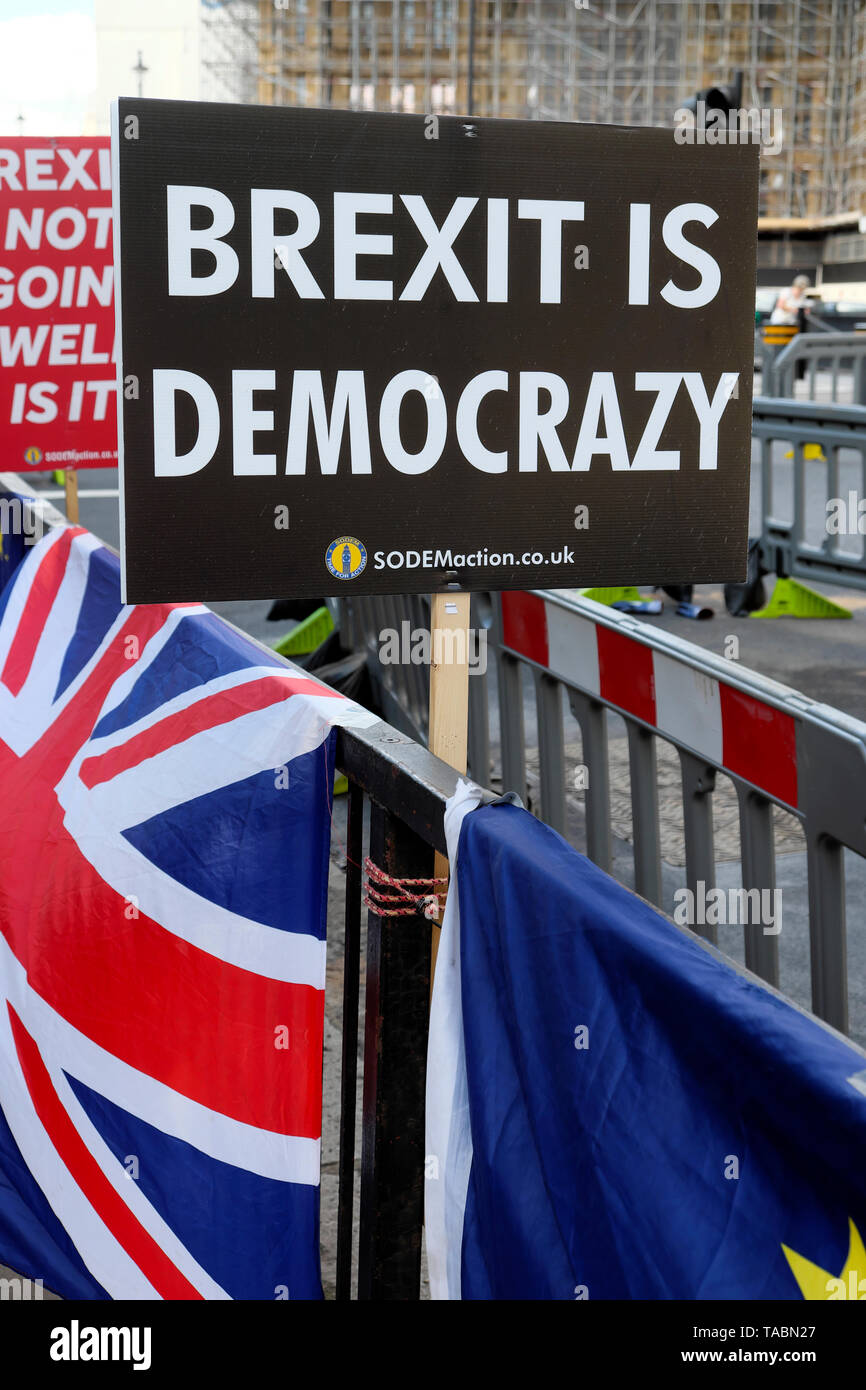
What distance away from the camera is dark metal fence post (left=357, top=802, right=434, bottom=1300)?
7.54 ft

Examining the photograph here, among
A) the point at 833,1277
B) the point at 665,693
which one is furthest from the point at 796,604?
the point at 833,1277

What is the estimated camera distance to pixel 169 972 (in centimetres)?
264

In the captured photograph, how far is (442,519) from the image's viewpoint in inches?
86.3

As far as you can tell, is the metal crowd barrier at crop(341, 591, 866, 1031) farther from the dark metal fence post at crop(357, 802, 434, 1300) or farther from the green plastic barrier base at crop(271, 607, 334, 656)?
the green plastic barrier base at crop(271, 607, 334, 656)

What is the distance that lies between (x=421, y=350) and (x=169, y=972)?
1181 millimetres

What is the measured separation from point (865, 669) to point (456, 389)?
244 inches

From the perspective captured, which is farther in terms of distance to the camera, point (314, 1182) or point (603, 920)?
point (314, 1182)

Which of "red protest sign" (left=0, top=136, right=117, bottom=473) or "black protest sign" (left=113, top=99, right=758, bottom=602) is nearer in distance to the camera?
"black protest sign" (left=113, top=99, right=758, bottom=602)

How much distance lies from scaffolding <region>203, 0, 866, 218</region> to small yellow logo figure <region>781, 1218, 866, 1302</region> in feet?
221

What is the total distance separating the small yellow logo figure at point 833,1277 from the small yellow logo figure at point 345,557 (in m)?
1.11

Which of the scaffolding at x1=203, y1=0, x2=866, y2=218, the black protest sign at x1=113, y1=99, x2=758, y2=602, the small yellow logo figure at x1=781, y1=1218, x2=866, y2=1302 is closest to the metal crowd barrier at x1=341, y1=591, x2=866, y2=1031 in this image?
the black protest sign at x1=113, y1=99, x2=758, y2=602
